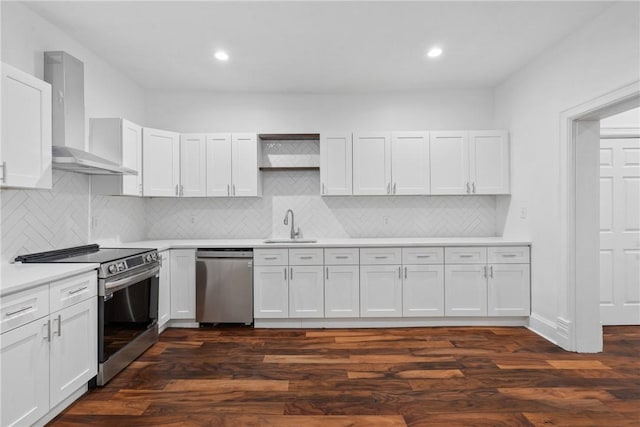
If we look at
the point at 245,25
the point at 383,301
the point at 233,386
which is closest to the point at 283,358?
the point at 233,386

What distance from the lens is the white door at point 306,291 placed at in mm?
4031

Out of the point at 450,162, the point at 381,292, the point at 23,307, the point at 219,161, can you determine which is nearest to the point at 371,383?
the point at 381,292

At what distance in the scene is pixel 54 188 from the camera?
306 centimetres

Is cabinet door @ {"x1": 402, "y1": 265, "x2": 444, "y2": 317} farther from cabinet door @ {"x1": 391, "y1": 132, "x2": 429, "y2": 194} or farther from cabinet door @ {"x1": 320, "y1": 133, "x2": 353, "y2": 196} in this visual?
cabinet door @ {"x1": 320, "y1": 133, "x2": 353, "y2": 196}

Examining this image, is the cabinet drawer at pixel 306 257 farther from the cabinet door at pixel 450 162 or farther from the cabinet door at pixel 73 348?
the cabinet door at pixel 73 348

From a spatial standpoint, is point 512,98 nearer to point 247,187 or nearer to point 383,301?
point 383,301

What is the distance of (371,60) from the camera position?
374 centimetres

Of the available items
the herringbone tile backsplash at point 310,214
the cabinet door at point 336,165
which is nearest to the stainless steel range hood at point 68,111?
the herringbone tile backsplash at point 310,214

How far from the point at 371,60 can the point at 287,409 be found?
3.23 meters

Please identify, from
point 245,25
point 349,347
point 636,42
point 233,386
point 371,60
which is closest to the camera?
point 636,42

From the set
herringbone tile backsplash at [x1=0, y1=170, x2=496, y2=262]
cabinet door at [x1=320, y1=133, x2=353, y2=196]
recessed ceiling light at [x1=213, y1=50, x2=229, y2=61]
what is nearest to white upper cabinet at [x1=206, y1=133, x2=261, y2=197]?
herringbone tile backsplash at [x1=0, y1=170, x2=496, y2=262]

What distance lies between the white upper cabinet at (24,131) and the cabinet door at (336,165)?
2670 mm

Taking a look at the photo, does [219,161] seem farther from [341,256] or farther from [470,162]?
[470,162]

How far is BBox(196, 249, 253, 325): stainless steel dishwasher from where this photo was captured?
4.02 metres
